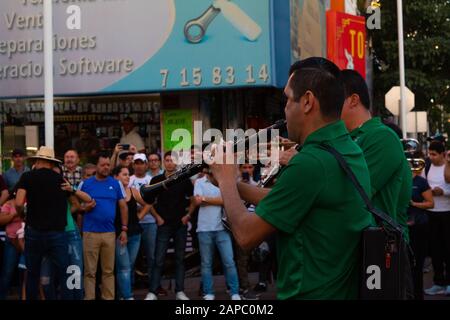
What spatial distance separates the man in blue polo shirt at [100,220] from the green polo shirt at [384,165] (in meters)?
6.04

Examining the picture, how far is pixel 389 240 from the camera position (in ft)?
10.7

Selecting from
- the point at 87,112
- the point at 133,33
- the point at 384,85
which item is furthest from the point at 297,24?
Result: the point at 384,85

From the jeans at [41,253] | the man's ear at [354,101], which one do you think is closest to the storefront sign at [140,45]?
the jeans at [41,253]

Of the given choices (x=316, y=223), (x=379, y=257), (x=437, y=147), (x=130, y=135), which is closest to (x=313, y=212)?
(x=316, y=223)

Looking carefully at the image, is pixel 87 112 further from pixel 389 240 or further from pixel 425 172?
pixel 389 240

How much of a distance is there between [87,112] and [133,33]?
1.95m

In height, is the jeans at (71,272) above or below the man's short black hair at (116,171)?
below

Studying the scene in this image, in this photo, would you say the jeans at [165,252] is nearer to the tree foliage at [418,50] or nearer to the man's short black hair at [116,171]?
the man's short black hair at [116,171]

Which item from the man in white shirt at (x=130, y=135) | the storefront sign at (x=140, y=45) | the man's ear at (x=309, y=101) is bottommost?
the man's ear at (x=309, y=101)

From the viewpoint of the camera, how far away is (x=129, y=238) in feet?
36.1

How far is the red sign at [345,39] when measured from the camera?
2122 centimetres

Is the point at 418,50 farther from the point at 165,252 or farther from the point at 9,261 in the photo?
the point at 9,261

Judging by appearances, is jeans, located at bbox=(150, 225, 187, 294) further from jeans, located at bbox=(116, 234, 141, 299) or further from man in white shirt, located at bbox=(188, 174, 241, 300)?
jeans, located at bbox=(116, 234, 141, 299)

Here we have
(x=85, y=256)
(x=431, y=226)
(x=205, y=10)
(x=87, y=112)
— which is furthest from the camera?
(x=87, y=112)
